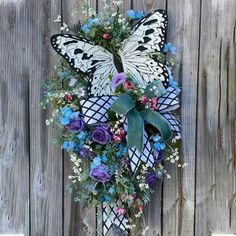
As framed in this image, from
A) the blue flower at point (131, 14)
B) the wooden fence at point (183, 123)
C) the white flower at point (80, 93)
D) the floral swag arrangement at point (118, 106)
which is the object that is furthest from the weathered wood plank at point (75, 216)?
the blue flower at point (131, 14)

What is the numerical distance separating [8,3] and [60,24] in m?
0.26

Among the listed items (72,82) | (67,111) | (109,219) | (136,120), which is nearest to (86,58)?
(72,82)

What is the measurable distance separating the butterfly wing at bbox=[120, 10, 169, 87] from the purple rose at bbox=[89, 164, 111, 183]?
38cm

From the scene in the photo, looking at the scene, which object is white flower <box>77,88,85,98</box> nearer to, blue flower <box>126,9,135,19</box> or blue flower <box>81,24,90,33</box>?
blue flower <box>81,24,90,33</box>

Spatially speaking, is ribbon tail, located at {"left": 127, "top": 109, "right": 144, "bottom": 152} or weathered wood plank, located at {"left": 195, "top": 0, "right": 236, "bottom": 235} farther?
weathered wood plank, located at {"left": 195, "top": 0, "right": 236, "bottom": 235}

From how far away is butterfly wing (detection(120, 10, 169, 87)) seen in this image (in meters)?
1.92

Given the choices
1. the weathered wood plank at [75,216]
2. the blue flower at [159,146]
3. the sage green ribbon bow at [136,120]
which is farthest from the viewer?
the weathered wood plank at [75,216]

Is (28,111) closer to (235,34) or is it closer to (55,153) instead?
(55,153)

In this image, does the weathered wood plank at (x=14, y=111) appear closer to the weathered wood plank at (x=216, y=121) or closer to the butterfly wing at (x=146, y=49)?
the butterfly wing at (x=146, y=49)

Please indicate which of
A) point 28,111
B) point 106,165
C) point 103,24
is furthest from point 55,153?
point 103,24

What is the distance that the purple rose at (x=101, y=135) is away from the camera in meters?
1.85

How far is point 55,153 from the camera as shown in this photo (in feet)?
7.04

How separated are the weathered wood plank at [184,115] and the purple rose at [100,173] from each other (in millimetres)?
359

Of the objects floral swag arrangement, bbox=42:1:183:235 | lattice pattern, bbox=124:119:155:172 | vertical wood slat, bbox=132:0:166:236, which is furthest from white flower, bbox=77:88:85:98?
vertical wood slat, bbox=132:0:166:236
